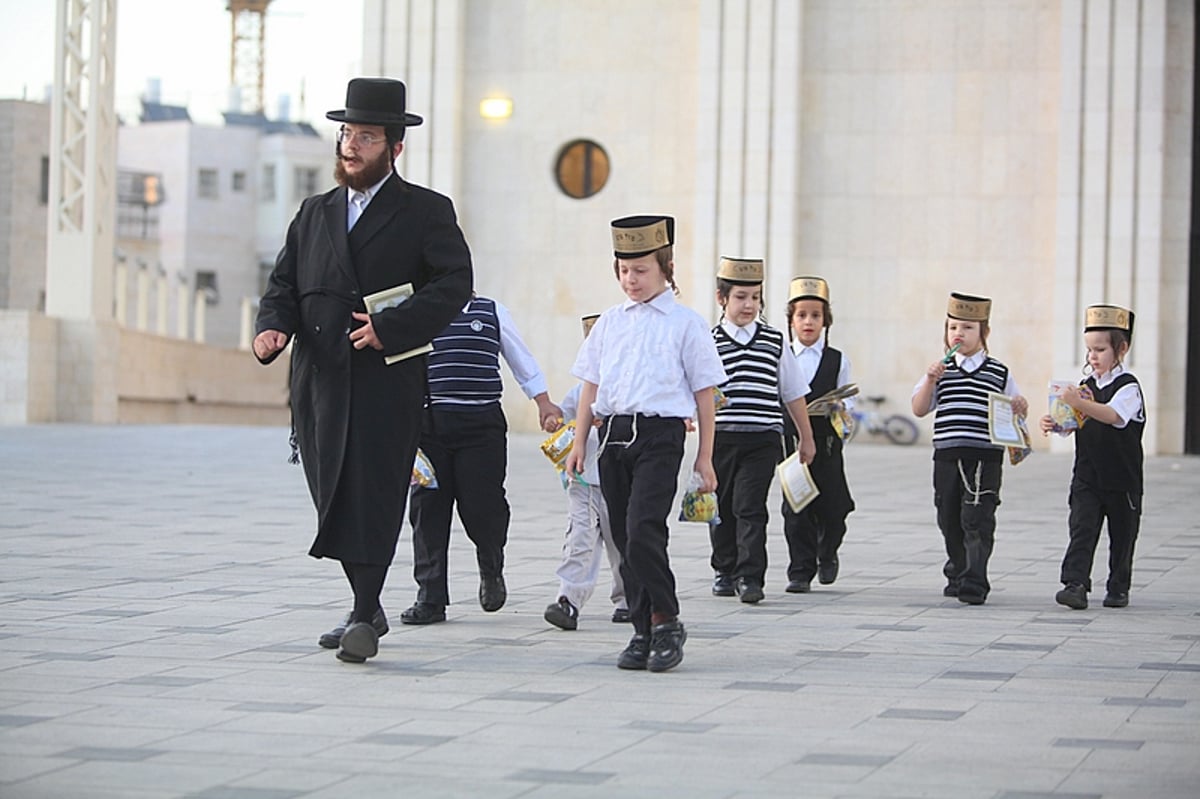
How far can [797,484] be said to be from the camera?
9.12 metres

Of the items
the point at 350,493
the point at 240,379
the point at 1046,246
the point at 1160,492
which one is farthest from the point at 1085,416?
the point at 240,379

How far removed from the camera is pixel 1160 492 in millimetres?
17469

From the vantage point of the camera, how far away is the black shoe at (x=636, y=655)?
680cm

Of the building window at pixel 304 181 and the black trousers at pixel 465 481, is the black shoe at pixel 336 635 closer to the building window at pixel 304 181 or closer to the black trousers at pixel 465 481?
the black trousers at pixel 465 481

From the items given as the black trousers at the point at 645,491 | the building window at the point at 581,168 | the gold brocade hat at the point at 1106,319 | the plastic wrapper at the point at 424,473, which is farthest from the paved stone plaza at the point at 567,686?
the building window at the point at 581,168

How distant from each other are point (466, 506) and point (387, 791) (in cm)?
374

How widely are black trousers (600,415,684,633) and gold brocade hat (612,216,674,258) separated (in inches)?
24.1

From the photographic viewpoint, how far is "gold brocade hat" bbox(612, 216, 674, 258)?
704 cm

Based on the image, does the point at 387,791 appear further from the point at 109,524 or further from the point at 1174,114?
the point at 1174,114

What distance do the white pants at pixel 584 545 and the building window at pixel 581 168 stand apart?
18445 millimetres

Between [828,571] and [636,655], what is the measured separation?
312 centimetres

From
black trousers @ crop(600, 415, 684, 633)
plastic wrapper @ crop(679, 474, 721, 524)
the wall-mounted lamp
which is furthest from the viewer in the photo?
the wall-mounted lamp

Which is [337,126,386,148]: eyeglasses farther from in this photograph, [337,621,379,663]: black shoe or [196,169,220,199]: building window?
Answer: [196,169,220,199]: building window

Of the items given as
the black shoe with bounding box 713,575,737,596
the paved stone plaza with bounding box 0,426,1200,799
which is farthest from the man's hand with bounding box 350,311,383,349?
the black shoe with bounding box 713,575,737,596
